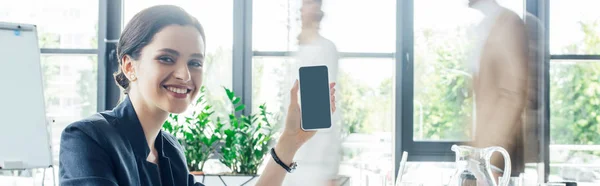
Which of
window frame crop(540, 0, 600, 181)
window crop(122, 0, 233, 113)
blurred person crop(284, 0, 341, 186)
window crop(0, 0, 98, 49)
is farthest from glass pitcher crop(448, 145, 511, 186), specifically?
window crop(0, 0, 98, 49)

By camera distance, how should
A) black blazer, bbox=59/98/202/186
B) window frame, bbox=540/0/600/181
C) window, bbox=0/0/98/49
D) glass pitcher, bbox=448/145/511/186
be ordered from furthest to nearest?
window, bbox=0/0/98/49 < window frame, bbox=540/0/600/181 < glass pitcher, bbox=448/145/511/186 < black blazer, bbox=59/98/202/186

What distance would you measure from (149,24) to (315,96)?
1.12 ft

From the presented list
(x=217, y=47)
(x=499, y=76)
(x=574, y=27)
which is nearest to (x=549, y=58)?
(x=574, y=27)

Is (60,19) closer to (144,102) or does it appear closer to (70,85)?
(70,85)

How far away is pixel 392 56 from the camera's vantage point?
357 centimetres

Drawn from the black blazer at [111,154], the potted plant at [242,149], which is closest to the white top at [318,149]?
the potted plant at [242,149]

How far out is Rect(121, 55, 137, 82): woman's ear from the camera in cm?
112

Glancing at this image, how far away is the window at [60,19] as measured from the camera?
3670 mm

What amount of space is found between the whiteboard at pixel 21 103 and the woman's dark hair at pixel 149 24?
192cm

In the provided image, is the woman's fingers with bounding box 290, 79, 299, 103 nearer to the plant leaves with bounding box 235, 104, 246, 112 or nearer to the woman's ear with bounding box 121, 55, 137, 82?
the woman's ear with bounding box 121, 55, 137, 82

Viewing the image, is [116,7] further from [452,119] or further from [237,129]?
[452,119]

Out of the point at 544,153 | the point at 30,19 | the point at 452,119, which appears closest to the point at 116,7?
the point at 30,19

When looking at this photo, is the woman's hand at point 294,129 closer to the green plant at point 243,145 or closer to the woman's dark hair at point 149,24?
the woman's dark hair at point 149,24

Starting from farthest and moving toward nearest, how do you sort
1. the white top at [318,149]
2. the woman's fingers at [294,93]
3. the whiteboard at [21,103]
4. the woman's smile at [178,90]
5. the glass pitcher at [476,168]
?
the whiteboard at [21,103]
the white top at [318,149]
the glass pitcher at [476,168]
the woman's fingers at [294,93]
the woman's smile at [178,90]
